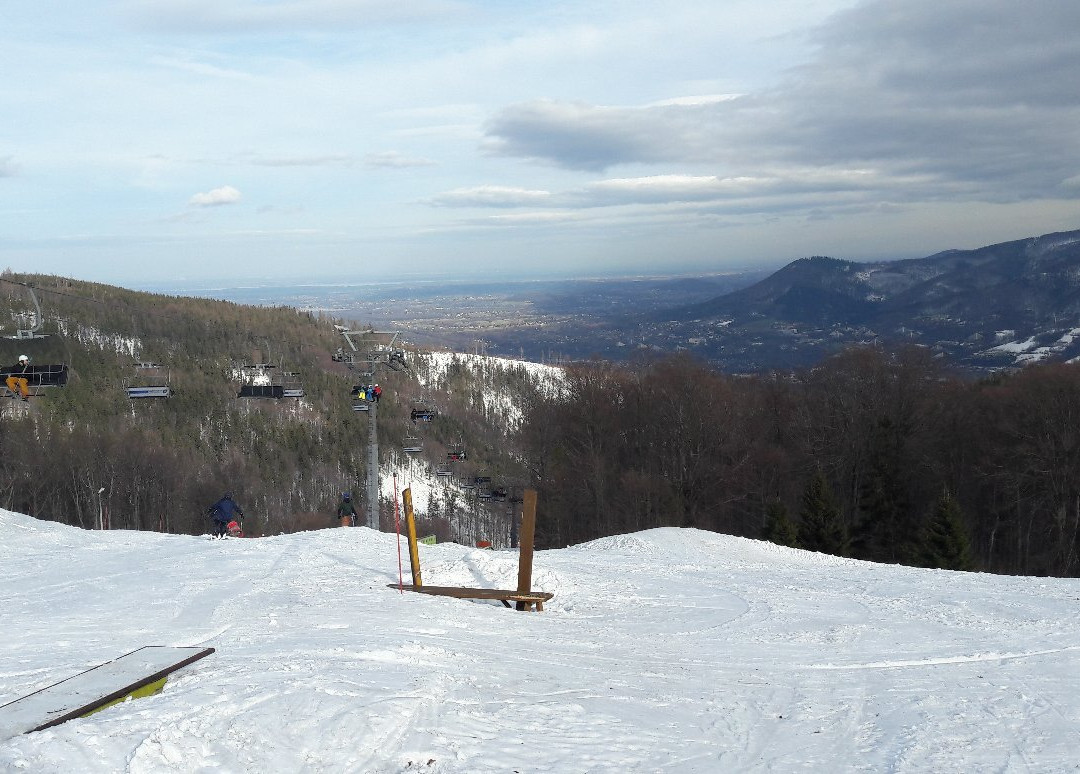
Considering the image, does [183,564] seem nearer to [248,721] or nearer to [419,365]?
[248,721]

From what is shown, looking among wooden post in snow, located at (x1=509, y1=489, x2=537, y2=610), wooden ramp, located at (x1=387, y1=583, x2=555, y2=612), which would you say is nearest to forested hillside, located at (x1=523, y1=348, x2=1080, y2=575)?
wooden ramp, located at (x1=387, y1=583, x2=555, y2=612)

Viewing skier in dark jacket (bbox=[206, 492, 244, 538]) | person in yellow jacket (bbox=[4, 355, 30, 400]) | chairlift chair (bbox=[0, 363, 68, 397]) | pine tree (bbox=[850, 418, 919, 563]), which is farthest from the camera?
pine tree (bbox=[850, 418, 919, 563])

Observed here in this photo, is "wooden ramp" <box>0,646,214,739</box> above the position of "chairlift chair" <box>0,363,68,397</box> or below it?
below

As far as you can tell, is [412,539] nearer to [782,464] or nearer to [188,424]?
[782,464]

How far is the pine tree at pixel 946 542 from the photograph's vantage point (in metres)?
30.5

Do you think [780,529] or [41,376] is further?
[780,529]

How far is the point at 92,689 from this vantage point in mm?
7371

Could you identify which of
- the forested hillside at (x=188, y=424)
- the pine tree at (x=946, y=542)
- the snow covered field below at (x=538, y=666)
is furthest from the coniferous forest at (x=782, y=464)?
the snow covered field below at (x=538, y=666)

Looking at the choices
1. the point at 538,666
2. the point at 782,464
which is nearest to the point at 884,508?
the point at 782,464

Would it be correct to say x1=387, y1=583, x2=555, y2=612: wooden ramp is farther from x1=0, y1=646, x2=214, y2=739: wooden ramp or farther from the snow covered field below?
x1=0, y1=646, x2=214, y2=739: wooden ramp

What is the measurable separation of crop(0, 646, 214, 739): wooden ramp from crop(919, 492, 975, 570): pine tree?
2870cm

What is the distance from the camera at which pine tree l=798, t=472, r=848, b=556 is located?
34.5m

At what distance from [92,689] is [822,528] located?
3160 centimetres

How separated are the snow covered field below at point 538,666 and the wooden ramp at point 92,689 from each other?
19 centimetres
